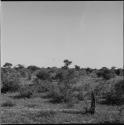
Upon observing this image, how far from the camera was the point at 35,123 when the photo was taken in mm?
9992

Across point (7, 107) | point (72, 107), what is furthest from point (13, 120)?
point (72, 107)

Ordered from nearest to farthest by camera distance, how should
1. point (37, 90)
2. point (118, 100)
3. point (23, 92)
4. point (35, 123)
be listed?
point (35, 123), point (118, 100), point (23, 92), point (37, 90)

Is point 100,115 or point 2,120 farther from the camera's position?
point 100,115

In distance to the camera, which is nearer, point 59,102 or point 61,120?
point 61,120

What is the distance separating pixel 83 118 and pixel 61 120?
112 centimetres

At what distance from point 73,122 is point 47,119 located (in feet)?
3.72

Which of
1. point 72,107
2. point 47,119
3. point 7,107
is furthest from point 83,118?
point 7,107

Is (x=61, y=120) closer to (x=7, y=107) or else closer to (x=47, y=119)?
(x=47, y=119)

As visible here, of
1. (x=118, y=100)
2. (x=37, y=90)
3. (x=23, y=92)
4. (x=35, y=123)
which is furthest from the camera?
(x=37, y=90)

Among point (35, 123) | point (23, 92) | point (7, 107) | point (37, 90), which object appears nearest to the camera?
point (35, 123)

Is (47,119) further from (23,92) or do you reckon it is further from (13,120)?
(23,92)

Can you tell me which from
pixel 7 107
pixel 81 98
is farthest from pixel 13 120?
pixel 81 98

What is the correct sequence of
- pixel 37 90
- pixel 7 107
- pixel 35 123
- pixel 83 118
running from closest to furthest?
pixel 35 123, pixel 83 118, pixel 7 107, pixel 37 90

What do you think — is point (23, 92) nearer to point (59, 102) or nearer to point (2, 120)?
point (59, 102)
